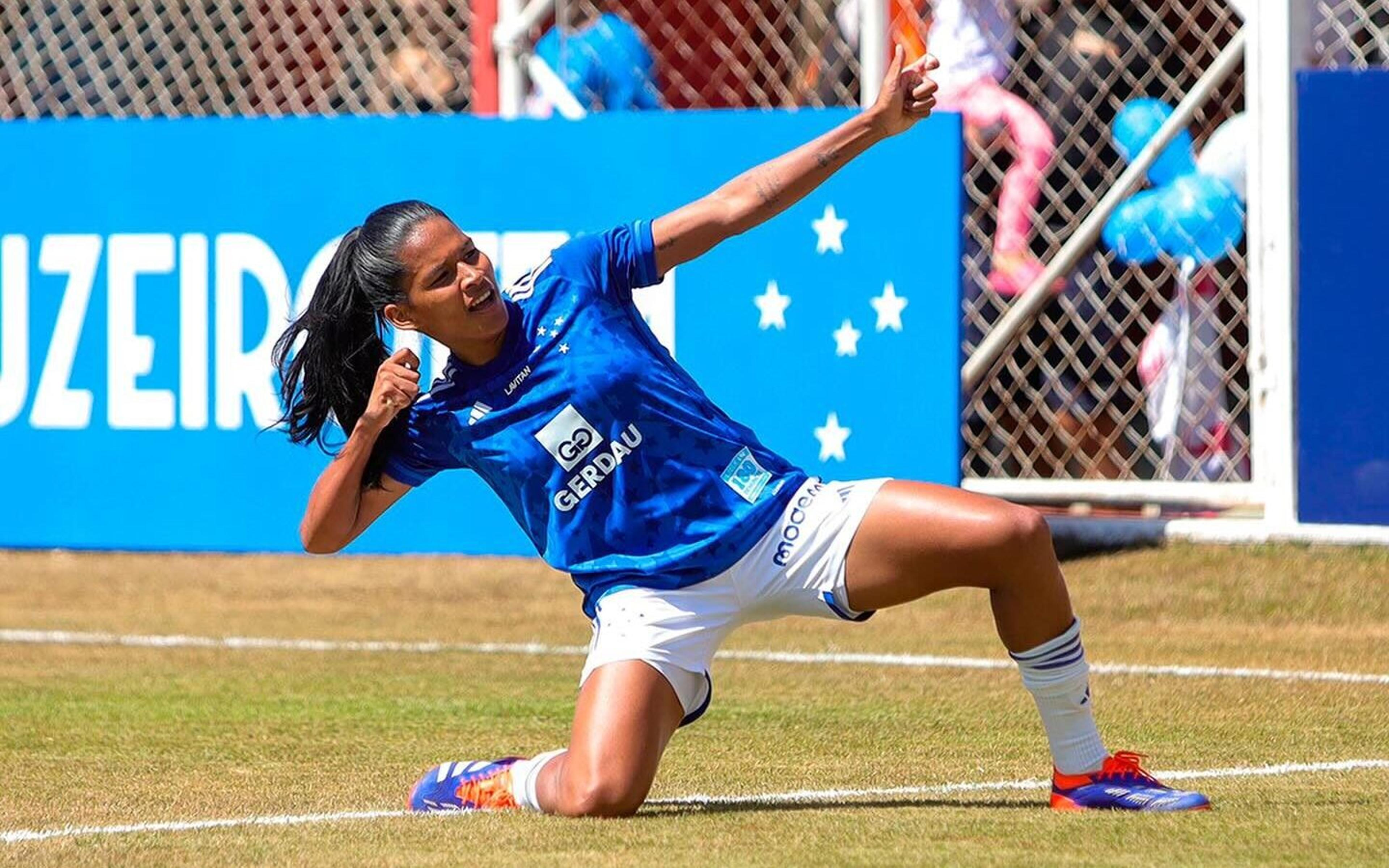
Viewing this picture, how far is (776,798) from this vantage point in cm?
565

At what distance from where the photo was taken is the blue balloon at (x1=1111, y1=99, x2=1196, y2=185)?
32.7ft

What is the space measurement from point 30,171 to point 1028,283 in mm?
4218

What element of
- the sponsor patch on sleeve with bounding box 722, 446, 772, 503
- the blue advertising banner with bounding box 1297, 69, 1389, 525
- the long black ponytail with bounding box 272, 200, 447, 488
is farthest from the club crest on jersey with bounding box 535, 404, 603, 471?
the blue advertising banner with bounding box 1297, 69, 1389, 525

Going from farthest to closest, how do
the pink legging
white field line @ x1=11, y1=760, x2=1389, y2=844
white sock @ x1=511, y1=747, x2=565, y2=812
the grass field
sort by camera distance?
the pink legging, white sock @ x1=511, y1=747, x2=565, y2=812, white field line @ x1=11, y1=760, x2=1389, y2=844, the grass field

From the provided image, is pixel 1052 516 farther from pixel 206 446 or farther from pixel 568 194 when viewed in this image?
pixel 206 446

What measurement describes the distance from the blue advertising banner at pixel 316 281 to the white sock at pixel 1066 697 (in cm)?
425

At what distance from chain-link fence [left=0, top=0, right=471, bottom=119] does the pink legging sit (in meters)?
2.72

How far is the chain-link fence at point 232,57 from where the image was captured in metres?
12.1

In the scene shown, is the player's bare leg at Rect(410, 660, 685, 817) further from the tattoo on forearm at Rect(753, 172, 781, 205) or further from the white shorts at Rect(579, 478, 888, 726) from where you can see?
the tattoo on forearm at Rect(753, 172, 781, 205)

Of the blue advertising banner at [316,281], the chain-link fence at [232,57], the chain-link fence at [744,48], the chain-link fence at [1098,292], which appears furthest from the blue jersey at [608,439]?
the chain-link fence at [232,57]

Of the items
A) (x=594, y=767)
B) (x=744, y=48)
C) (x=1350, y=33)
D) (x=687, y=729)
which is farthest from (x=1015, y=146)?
(x=594, y=767)

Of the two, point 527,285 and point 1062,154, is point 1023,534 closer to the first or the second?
point 527,285

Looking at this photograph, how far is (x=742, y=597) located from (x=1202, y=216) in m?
4.74

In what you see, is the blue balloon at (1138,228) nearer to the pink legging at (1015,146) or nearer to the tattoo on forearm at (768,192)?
the pink legging at (1015,146)
